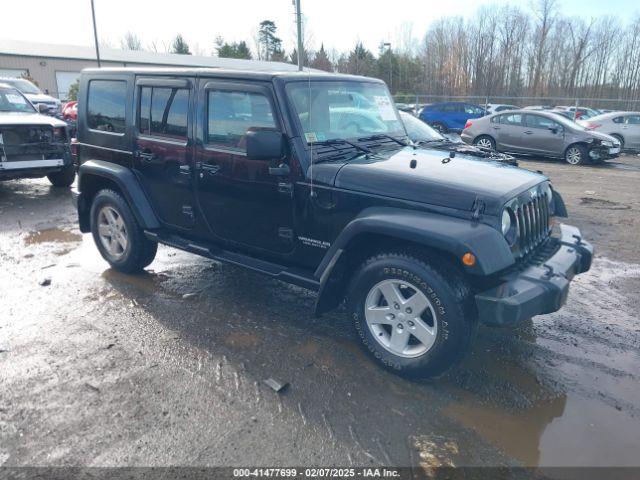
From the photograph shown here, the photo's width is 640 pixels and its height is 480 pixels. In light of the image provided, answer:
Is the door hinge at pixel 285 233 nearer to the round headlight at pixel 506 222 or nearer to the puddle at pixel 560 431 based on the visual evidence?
the round headlight at pixel 506 222

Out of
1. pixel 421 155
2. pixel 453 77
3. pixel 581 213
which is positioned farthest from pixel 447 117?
pixel 453 77

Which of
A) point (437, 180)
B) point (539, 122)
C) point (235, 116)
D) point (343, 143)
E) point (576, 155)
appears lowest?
point (576, 155)

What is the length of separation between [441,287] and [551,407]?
106 centimetres

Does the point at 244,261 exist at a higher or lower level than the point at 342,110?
lower

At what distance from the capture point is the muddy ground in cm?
279

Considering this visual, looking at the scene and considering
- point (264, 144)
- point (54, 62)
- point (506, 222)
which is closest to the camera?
point (506, 222)

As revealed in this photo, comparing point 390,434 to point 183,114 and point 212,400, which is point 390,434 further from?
point 183,114

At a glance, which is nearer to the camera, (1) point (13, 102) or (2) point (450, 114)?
(1) point (13, 102)

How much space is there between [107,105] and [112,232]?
1.33 meters

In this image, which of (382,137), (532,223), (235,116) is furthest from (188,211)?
(532,223)

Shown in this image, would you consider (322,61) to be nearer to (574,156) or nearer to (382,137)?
(574,156)

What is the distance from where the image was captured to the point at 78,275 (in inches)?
212

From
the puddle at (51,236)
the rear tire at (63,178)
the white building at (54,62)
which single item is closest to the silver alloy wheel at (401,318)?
the puddle at (51,236)

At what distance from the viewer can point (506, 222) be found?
10.4 ft
